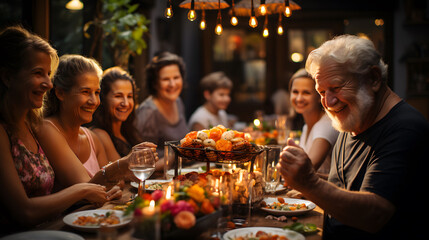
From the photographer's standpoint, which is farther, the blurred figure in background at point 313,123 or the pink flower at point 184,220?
the blurred figure in background at point 313,123

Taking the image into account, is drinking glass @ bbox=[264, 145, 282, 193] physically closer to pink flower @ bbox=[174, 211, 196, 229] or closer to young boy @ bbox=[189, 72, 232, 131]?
pink flower @ bbox=[174, 211, 196, 229]

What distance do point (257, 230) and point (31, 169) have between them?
39.2 inches

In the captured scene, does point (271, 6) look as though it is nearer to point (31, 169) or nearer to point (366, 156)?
point (366, 156)

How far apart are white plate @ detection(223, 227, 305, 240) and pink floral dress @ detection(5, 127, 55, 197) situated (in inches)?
34.7

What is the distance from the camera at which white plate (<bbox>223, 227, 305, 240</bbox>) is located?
149 centimetres

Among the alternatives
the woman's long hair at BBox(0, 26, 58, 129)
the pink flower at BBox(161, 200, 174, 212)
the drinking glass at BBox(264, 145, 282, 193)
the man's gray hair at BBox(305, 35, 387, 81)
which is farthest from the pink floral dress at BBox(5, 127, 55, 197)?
the man's gray hair at BBox(305, 35, 387, 81)

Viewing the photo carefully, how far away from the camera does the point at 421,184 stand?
1607 millimetres

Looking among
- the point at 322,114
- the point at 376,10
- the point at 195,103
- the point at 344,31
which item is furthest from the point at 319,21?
the point at 322,114

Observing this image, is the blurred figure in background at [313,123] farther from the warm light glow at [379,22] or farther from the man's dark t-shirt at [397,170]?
the warm light glow at [379,22]

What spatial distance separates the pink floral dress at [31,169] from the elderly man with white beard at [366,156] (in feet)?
3.43

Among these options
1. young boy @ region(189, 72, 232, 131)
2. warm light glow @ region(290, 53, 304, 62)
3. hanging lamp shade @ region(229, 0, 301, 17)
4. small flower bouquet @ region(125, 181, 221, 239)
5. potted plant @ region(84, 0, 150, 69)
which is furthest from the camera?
warm light glow @ region(290, 53, 304, 62)

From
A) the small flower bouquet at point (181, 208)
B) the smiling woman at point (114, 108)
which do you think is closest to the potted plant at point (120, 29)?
the smiling woman at point (114, 108)

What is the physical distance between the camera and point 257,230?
5.14 ft

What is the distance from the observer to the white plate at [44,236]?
1.42 meters
